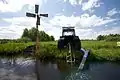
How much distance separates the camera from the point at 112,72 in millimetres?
18156

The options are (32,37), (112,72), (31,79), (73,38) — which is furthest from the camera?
(32,37)

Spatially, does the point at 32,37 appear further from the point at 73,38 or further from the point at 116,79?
the point at 116,79

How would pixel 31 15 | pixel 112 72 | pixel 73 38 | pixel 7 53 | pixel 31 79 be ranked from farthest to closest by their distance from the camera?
pixel 7 53 < pixel 31 15 < pixel 73 38 < pixel 112 72 < pixel 31 79

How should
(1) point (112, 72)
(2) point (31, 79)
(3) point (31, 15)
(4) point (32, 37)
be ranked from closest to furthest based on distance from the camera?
(2) point (31, 79) → (1) point (112, 72) → (3) point (31, 15) → (4) point (32, 37)

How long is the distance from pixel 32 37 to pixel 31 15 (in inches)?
2335

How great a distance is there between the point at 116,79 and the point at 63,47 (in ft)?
38.4

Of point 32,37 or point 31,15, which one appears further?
point 32,37

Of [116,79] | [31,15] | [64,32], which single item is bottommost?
[116,79]

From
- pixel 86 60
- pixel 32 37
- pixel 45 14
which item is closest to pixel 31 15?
pixel 45 14

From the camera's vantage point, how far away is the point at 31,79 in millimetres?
15266

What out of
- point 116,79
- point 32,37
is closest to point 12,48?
point 116,79

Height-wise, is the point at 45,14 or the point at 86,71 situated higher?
the point at 45,14

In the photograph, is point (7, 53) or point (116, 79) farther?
point (7, 53)

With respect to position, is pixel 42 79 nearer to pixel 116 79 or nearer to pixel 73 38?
pixel 116 79
